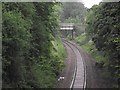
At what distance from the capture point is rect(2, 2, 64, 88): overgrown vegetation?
60.1ft

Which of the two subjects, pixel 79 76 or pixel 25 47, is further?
pixel 79 76

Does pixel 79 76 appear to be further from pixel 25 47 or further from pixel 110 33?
pixel 25 47

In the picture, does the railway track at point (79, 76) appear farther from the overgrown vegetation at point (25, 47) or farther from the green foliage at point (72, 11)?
the green foliage at point (72, 11)

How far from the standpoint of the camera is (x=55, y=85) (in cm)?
2627

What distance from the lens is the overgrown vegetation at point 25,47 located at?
18.3m

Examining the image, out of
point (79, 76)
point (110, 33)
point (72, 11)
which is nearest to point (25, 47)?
point (110, 33)

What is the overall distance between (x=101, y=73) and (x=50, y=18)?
7.60m

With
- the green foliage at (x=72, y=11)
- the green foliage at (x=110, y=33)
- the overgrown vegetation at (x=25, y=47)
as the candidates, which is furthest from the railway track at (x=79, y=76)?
the green foliage at (x=72, y=11)

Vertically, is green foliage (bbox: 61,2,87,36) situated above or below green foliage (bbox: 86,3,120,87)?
above

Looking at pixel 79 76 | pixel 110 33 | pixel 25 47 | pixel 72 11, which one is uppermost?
pixel 72 11

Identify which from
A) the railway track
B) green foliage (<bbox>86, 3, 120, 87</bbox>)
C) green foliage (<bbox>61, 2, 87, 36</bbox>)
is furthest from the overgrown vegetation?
green foliage (<bbox>61, 2, 87, 36</bbox>)

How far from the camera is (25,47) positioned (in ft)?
66.3

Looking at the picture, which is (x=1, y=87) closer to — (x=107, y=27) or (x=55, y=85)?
(x=55, y=85)

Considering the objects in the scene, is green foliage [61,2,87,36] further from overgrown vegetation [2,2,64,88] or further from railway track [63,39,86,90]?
overgrown vegetation [2,2,64,88]
